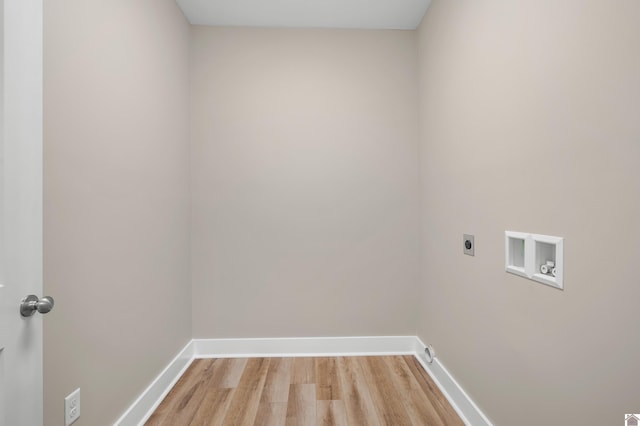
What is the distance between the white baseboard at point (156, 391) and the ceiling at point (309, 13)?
7.83ft

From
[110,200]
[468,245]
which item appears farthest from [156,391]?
[468,245]

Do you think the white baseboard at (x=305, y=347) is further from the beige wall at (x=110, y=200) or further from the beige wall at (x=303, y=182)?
the beige wall at (x=110, y=200)

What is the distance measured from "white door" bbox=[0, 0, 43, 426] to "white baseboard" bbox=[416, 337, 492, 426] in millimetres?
1772

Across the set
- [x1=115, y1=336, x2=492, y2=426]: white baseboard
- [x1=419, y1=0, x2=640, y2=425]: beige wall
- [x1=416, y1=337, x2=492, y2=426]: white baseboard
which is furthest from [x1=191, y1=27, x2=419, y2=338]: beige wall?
[x1=419, y1=0, x2=640, y2=425]: beige wall

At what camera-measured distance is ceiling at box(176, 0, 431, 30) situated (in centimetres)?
226

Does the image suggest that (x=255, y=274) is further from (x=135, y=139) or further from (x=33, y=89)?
(x=33, y=89)

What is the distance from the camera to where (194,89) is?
2527 mm

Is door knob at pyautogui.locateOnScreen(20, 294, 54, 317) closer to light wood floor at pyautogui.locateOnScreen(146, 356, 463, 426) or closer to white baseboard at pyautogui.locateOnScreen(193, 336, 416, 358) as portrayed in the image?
light wood floor at pyautogui.locateOnScreen(146, 356, 463, 426)

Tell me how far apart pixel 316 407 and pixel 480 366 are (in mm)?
900

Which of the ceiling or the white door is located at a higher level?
the ceiling

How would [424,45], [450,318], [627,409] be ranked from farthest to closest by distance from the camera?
[424,45], [450,318], [627,409]

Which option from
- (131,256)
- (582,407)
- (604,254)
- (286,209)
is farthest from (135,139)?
(582,407)

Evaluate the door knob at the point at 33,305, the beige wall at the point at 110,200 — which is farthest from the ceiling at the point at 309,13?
the door knob at the point at 33,305

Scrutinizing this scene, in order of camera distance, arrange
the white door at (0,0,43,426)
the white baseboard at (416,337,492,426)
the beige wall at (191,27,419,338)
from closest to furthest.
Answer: the white door at (0,0,43,426) → the white baseboard at (416,337,492,426) → the beige wall at (191,27,419,338)
